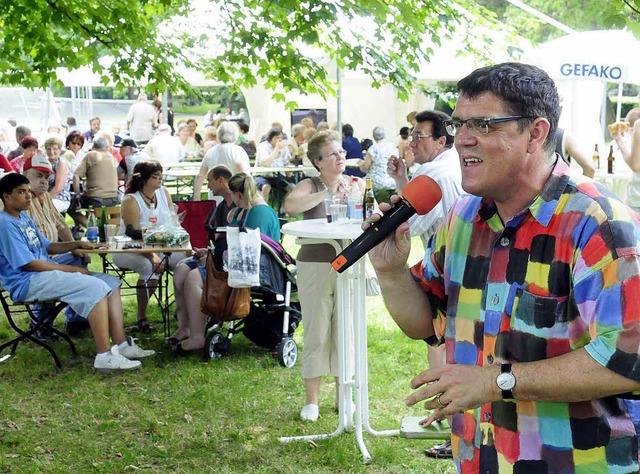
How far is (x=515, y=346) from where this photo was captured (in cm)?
198

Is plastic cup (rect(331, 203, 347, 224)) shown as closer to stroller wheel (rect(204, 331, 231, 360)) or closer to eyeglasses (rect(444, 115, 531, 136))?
stroller wheel (rect(204, 331, 231, 360))

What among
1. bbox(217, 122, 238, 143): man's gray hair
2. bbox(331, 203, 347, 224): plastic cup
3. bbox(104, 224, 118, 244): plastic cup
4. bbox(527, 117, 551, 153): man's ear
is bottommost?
bbox(104, 224, 118, 244): plastic cup

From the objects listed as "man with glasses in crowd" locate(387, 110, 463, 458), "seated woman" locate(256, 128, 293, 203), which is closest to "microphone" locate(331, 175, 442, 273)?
"man with glasses in crowd" locate(387, 110, 463, 458)

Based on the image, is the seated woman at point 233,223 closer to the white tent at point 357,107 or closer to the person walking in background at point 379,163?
the person walking in background at point 379,163

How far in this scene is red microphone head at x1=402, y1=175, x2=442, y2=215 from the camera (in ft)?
7.11

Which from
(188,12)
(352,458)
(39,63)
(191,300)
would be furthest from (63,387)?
(188,12)

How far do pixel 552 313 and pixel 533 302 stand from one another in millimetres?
48

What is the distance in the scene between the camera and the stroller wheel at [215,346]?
7.21 m

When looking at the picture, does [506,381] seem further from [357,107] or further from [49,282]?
[357,107]

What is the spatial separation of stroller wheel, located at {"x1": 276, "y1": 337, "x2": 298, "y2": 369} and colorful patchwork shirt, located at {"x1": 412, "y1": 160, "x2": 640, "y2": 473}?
4.93m

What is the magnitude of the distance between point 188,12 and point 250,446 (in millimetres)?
5990

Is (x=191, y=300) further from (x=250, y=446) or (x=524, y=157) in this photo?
(x=524, y=157)

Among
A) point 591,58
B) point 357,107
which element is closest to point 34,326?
point 591,58

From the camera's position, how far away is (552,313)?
6.32 ft
